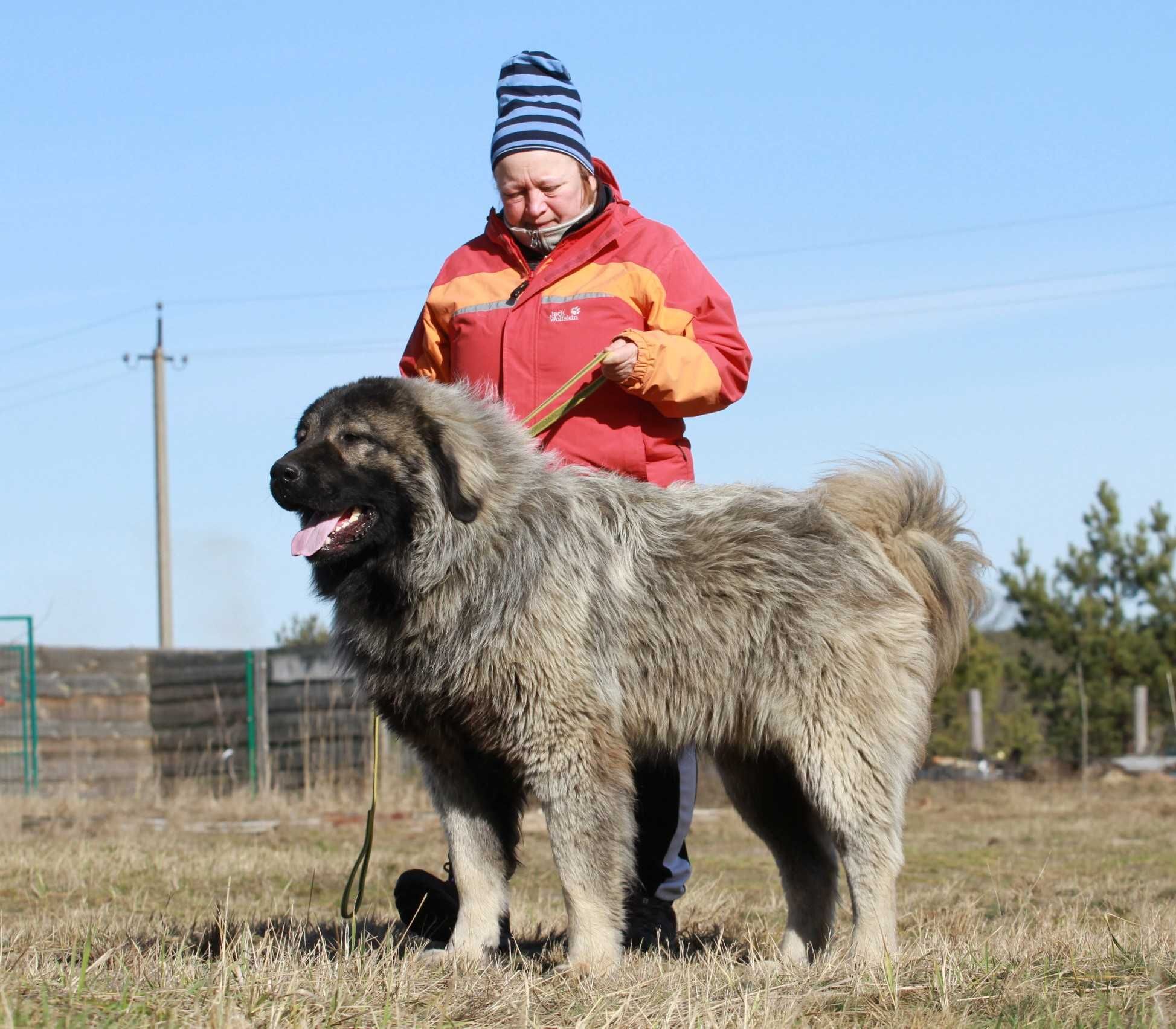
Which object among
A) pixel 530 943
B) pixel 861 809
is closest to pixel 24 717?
pixel 530 943

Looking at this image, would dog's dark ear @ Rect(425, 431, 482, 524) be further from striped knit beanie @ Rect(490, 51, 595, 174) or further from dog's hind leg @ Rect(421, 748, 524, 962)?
striped knit beanie @ Rect(490, 51, 595, 174)

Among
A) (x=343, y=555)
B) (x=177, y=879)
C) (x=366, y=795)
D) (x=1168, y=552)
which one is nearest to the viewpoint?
(x=343, y=555)

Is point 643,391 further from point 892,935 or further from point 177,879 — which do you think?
point 177,879

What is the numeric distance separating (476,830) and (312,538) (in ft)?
3.55

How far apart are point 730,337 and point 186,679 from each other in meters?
12.1

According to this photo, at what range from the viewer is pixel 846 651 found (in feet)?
14.5

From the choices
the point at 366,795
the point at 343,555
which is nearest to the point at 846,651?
the point at 343,555

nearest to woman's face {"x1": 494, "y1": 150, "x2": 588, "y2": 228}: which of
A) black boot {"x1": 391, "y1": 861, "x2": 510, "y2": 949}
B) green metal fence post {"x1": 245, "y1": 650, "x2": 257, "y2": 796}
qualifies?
black boot {"x1": 391, "y1": 861, "x2": 510, "y2": 949}

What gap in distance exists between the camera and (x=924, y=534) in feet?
15.6

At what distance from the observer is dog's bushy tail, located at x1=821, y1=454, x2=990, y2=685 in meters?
4.70

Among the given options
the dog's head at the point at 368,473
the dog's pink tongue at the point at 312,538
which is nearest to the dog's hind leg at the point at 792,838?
the dog's head at the point at 368,473

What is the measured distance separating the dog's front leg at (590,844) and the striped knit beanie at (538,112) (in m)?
2.05

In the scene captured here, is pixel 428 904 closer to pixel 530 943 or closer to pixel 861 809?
pixel 530 943

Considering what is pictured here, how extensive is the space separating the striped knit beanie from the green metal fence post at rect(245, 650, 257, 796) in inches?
431
